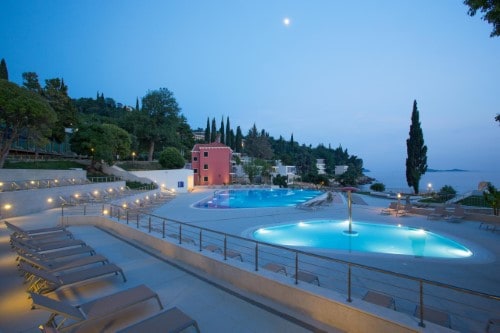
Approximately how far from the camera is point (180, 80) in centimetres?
15862

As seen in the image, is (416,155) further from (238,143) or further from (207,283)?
(238,143)

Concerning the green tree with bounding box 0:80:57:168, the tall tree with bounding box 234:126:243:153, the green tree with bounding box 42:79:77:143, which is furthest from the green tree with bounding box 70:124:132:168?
the tall tree with bounding box 234:126:243:153

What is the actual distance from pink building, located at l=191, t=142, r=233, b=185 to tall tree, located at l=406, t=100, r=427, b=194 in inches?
874

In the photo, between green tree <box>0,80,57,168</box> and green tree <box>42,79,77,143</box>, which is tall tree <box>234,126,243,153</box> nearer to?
green tree <box>42,79,77,143</box>

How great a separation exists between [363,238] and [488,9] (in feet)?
29.1

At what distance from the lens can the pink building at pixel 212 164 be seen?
1414 inches

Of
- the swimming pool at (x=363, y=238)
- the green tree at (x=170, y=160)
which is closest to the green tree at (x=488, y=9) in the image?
the swimming pool at (x=363, y=238)

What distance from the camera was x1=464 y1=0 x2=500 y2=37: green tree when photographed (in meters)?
4.99

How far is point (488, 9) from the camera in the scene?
17.5 feet

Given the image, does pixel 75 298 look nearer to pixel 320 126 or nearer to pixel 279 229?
pixel 279 229

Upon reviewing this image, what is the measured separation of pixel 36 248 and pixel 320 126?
130 metres

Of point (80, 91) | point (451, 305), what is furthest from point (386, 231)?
point (80, 91)

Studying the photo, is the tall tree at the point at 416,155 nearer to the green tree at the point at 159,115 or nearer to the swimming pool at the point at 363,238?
the swimming pool at the point at 363,238

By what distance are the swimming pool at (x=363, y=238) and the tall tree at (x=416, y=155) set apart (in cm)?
1852
